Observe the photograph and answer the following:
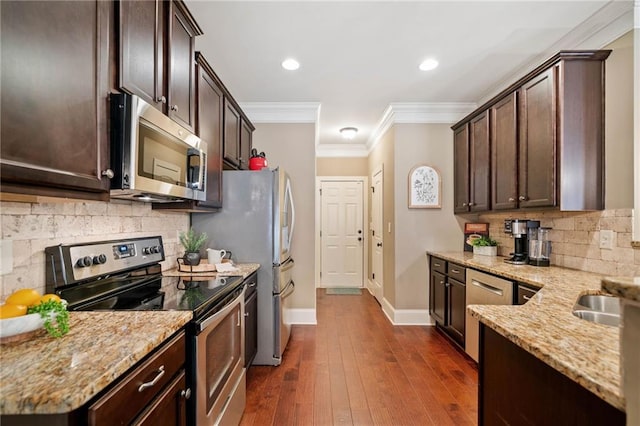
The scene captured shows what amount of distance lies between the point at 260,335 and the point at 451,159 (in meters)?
2.97

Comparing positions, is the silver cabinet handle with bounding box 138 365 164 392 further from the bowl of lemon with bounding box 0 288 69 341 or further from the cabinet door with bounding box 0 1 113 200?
the cabinet door with bounding box 0 1 113 200

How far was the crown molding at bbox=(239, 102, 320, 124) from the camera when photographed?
3658mm

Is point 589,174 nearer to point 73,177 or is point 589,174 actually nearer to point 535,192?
point 535,192

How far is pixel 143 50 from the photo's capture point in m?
1.36

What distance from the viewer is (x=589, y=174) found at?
2.09 meters

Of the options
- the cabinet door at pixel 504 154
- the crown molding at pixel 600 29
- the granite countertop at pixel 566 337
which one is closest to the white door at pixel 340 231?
the cabinet door at pixel 504 154

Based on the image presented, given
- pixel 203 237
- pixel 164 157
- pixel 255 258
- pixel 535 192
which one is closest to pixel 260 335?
pixel 255 258

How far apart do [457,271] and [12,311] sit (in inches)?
120

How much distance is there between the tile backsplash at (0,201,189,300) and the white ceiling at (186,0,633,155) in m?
1.43

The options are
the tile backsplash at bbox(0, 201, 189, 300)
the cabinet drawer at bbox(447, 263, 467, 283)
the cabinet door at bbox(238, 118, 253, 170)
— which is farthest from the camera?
the cabinet door at bbox(238, 118, 253, 170)

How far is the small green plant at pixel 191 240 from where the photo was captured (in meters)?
2.29

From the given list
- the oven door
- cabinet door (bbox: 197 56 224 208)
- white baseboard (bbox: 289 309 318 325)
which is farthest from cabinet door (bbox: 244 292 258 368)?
white baseboard (bbox: 289 309 318 325)

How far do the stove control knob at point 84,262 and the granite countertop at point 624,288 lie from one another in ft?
6.09

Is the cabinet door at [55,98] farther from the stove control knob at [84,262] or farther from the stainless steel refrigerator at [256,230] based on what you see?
the stainless steel refrigerator at [256,230]
